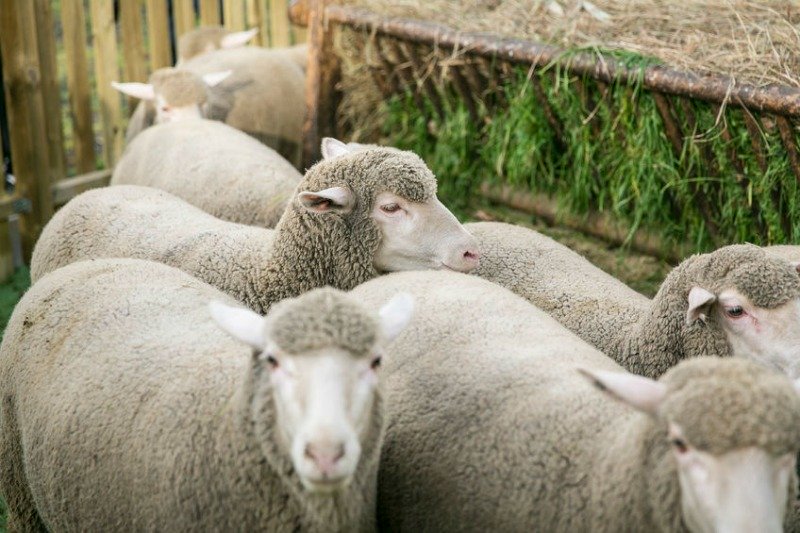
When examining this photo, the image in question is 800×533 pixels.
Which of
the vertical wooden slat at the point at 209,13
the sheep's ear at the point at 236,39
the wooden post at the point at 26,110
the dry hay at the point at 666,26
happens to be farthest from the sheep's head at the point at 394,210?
the vertical wooden slat at the point at 209,13

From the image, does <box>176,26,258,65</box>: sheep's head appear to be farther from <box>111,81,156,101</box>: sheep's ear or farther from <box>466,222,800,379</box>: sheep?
<box>466,222,800,379</box>: sheep

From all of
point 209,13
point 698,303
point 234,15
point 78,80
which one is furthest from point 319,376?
point 234,15

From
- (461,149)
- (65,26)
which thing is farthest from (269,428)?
(65,26)

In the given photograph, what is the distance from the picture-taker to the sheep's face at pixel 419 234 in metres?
4.05

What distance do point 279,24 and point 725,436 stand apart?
689 cm

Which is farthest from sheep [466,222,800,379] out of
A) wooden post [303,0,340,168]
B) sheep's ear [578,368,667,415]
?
wooden post [303,0,340,168]

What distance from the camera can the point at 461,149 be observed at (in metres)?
6.57

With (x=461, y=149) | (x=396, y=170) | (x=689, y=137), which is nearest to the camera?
(x=396, y=170)

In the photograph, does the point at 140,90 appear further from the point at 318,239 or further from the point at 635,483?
the point at 635,483

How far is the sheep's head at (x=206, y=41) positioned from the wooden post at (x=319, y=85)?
105cm

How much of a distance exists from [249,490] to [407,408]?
23.2 inches

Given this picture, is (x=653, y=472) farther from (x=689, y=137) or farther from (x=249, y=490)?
(x=689, y=137)

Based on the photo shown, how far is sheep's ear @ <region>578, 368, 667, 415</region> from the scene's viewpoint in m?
2.45

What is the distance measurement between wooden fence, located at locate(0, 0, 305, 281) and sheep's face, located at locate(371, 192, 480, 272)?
3.34 meters
